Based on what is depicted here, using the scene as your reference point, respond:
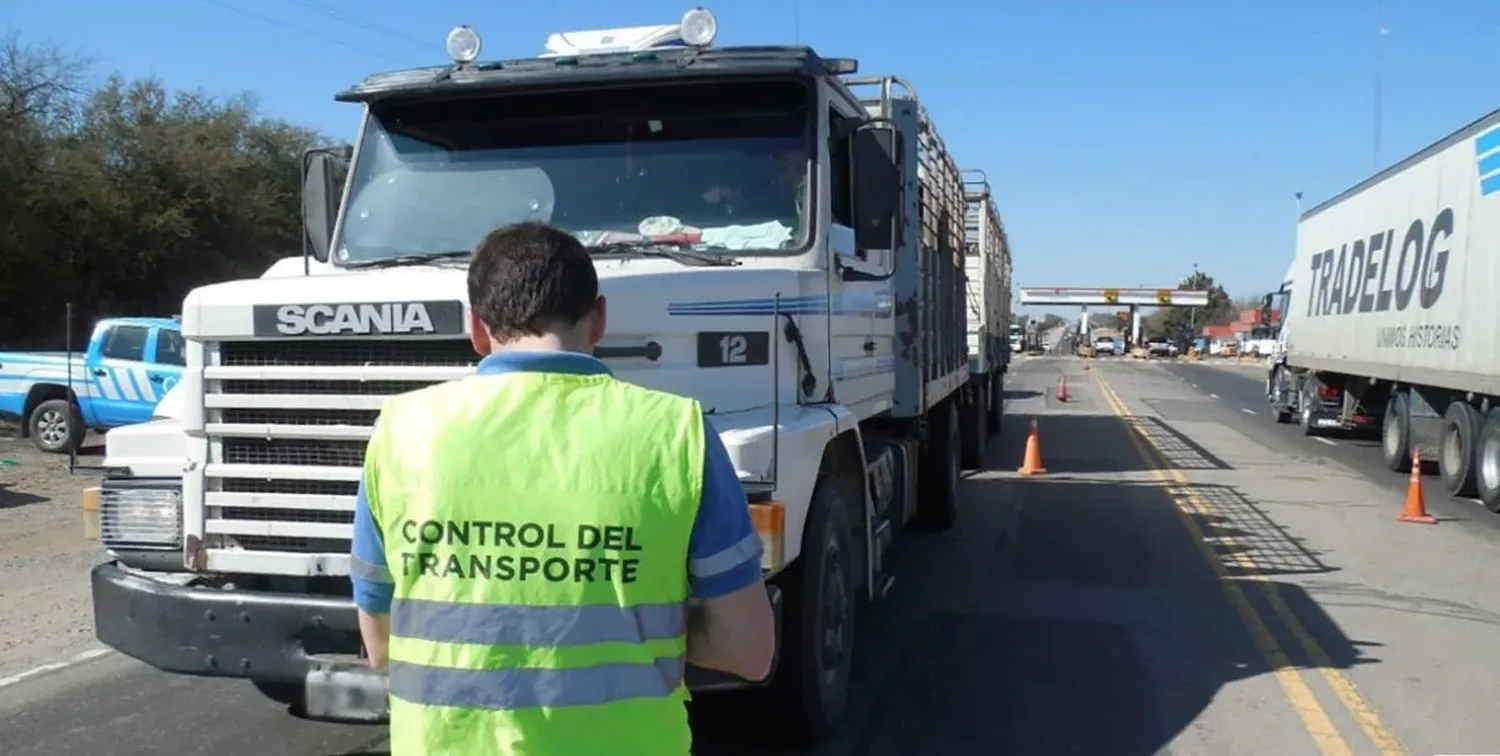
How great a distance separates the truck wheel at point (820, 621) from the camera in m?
5.09

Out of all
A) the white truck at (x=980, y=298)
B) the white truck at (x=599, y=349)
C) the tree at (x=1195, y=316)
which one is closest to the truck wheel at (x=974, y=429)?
the white truck at (x=980, y=298)

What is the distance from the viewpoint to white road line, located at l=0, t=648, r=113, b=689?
6.45m

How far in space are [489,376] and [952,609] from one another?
634 centimetres

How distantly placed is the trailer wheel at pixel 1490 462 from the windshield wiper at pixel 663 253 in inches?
444

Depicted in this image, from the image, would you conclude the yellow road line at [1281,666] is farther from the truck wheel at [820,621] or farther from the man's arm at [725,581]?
the man's arm at [725,581]

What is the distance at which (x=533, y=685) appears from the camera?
7.06ft

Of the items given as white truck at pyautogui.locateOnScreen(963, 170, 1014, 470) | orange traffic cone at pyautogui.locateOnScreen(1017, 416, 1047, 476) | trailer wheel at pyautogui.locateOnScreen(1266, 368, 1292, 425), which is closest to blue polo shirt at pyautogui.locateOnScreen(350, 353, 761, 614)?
white truck at pyautogui.locateOnScreen(963, 170, 1014, 470)

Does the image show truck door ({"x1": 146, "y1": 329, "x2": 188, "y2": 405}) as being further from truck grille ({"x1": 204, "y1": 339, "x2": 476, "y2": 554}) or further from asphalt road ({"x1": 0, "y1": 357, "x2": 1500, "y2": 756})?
truck grille ({"x1": 204, "y1": 339, "x2": 476, "y2": 554})

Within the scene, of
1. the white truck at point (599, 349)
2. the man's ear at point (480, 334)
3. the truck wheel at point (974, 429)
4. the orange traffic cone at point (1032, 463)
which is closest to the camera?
the man's ear at point (480, 334)

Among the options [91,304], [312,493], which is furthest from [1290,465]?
[91,304]

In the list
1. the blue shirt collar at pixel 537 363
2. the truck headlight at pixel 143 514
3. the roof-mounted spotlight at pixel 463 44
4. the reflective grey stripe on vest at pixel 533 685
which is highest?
the roof-mounted spotlight at pixel 463 44

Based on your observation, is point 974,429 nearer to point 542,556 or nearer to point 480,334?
point 480,334

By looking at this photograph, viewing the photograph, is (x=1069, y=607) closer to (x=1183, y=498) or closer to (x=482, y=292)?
(x=1183, y=498)

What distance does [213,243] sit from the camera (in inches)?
1272
